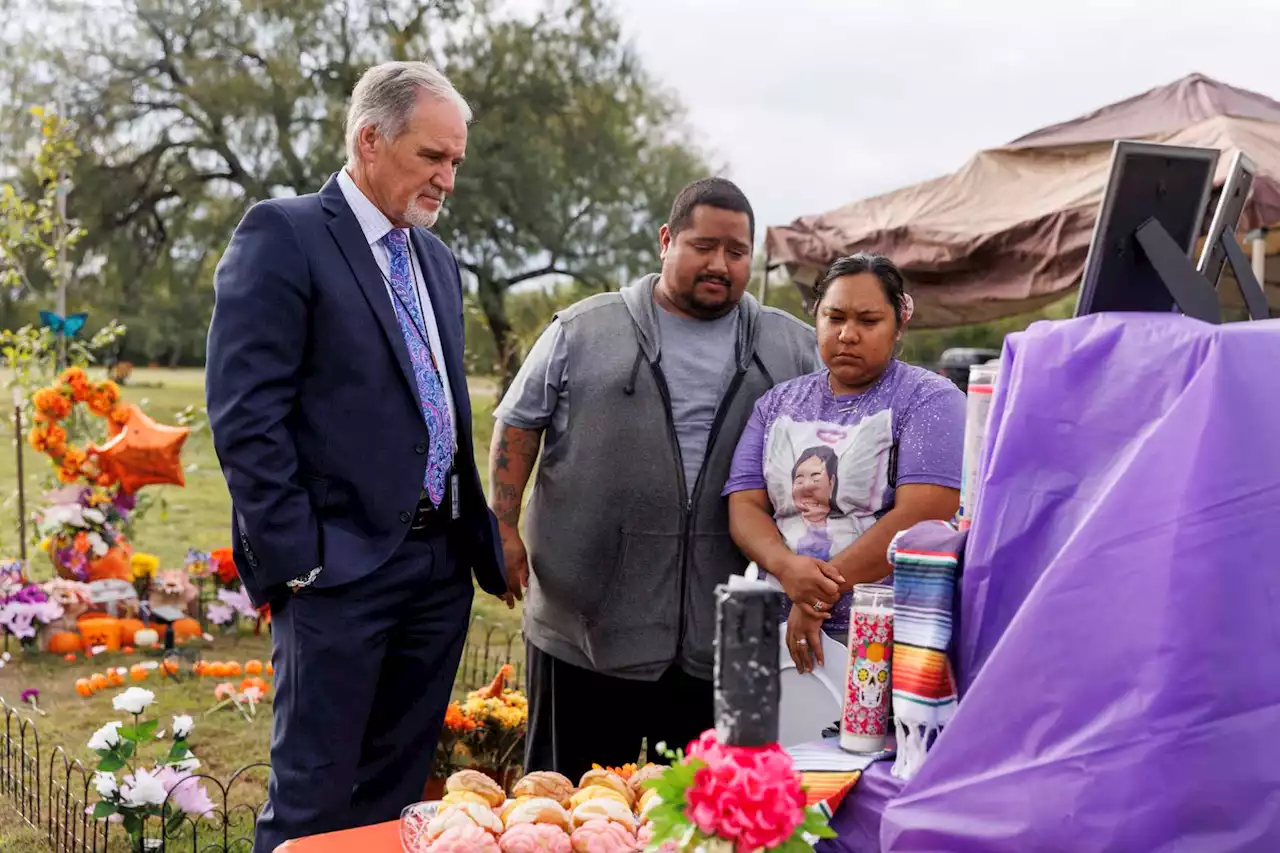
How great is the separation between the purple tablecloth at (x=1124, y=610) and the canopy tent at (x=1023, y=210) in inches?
178

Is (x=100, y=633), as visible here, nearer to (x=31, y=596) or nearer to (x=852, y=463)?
(x=31, y=596)

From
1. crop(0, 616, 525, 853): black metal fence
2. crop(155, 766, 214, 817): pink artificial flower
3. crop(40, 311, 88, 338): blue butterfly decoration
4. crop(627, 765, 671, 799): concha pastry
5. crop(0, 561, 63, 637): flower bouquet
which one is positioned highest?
crop(40, 311, 88, 338): blue butterfly decoration

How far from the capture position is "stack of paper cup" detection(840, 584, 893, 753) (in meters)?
1.73

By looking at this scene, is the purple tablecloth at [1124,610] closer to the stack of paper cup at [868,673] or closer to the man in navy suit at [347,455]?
the stack of paper cup at [868,673]

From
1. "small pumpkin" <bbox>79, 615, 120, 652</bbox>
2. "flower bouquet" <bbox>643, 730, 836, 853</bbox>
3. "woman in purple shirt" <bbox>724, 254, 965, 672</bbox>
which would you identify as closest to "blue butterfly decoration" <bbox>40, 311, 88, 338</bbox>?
"small pumpkin" <bbox>79, 615, 120, 652</bbox>

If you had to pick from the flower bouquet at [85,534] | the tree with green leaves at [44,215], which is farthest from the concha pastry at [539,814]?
the tree with green leaves at [44,215]

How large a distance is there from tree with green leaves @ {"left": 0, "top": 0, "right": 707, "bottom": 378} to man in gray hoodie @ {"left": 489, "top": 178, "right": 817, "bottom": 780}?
43.2ft

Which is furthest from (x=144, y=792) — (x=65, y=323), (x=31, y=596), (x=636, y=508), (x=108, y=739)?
(x=65, y=323)

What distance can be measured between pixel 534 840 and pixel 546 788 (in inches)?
8.3

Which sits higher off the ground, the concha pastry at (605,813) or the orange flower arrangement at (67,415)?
the orange flower arrangement at (67,415)

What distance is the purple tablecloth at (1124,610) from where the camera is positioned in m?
1.32

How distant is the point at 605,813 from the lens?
176 cm

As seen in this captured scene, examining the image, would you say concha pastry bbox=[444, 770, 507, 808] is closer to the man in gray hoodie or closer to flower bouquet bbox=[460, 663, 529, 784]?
the man in gray hoodie

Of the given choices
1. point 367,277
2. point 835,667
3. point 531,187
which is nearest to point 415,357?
point 367,277
